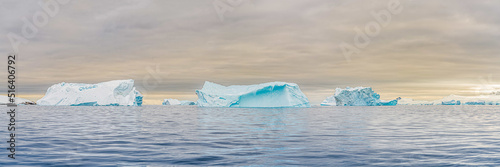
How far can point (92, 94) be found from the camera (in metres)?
96.8

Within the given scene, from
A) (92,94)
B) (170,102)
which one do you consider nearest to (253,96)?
(92,94)

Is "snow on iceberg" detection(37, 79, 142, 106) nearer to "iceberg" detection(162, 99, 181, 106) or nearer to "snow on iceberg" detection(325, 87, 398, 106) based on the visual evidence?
"snow on iceberg" detection(325, 87, 398, 106)

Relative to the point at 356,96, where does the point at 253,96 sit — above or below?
below

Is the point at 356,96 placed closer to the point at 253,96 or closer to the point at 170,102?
the point at 253,96

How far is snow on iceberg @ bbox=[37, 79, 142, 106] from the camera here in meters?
95.8

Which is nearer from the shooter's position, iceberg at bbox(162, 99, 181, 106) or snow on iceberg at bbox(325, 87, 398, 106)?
snow on iceberg at bbox(325, 87, 398, 106)

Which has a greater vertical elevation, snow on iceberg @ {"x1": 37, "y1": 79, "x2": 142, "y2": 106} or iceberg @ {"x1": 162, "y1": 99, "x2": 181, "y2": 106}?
iceberg @ {"x1": 162, "y1": 99, "x2": 181, "y2": 106}

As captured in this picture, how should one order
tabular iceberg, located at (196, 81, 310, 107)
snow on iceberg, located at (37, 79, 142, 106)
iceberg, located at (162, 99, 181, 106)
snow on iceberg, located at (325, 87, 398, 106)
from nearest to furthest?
tabular iceberg, located at (196, 81, 310, 107)
snow on iceberg, located at (37, 79, 142, 106)
snow on iceberg, located at (325, 87, 398, 106)
iceberg, located at (162, 99, 181, 106)

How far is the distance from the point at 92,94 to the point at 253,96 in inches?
1986

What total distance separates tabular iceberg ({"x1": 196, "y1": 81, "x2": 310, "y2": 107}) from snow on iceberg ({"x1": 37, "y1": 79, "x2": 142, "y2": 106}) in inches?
1435


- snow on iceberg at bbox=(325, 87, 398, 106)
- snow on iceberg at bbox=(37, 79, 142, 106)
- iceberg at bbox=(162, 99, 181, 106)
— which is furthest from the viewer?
iceberg at bbox=(162, 99, 181, 106)

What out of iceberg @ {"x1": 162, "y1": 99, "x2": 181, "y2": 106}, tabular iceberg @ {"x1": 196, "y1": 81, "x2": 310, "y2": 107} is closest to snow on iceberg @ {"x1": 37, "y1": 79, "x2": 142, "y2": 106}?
tabular iceberg @ {"x1": 196, "y1": 81, "x2": 310, "y2": 107}

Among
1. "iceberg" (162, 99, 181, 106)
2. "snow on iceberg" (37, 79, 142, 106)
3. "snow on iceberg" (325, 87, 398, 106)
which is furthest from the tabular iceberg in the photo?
"iceberg" (162, 99, 181, 106)

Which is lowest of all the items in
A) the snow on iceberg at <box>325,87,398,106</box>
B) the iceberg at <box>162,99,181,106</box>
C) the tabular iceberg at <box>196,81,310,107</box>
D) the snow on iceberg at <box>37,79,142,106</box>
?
the tabular iceberg at <box>196,81,310,107</box>
